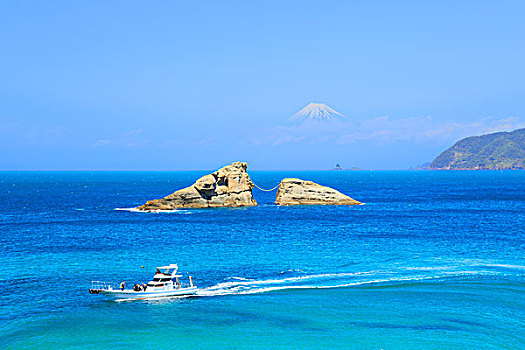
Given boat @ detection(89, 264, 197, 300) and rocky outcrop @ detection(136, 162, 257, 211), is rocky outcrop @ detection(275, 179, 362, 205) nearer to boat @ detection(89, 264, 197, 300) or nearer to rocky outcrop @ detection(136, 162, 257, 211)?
rocky outcrop @ detection(136, 162, 257, 211)

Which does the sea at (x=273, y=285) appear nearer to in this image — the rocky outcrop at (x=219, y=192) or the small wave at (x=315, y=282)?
the small wave at (x=315, y=282)

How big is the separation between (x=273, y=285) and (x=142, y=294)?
43.2 ft

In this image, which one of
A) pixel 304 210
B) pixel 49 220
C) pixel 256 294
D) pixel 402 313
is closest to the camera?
pixel 402 313

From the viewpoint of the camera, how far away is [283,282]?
53219 mm

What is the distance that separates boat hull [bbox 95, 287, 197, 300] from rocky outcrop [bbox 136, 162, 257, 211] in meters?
84.5

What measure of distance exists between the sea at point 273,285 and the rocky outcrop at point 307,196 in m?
43.8

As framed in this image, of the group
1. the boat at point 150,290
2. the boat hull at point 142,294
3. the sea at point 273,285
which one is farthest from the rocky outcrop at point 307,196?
the boat hull at point 142,294

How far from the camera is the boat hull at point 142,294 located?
47094 mm

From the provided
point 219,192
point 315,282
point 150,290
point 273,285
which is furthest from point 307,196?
point 150,290

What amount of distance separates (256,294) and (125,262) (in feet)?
70.3

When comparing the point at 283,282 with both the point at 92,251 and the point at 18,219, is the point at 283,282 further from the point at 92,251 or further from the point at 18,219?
the point at 18,219

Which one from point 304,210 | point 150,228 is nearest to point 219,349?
point 150,228

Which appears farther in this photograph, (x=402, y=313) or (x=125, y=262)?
(x=125, y=262)

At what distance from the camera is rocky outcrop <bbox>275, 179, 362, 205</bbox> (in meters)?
144
